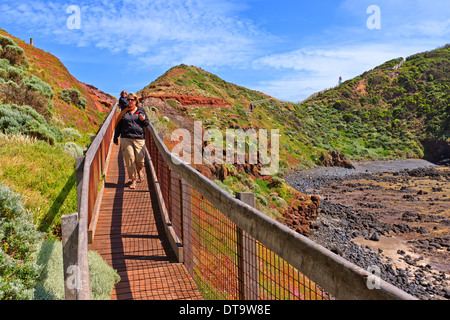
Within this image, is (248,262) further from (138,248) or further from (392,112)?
(392,112)

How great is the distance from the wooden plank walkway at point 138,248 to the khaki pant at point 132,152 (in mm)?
606

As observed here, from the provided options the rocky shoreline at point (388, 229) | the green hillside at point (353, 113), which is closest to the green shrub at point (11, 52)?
the green hillside at point (353, 113)

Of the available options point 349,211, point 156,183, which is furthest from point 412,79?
point 156,183

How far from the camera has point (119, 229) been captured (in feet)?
19.8

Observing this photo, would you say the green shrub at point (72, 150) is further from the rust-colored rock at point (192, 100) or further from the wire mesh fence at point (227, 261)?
the rust-colored rock at point (192, 100)

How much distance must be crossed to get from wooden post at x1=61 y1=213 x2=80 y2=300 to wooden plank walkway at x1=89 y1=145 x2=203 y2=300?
1.68 meters

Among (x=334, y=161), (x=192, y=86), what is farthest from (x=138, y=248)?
(x=334, y=161)

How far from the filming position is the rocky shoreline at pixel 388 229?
47.8ft

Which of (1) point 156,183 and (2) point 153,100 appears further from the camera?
(2) point 153,100

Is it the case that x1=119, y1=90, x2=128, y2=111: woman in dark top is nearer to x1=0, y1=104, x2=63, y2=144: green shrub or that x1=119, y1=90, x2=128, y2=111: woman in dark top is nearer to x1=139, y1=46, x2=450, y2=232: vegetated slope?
x1=0, y1=104, x2=63, y2=144: green shrub

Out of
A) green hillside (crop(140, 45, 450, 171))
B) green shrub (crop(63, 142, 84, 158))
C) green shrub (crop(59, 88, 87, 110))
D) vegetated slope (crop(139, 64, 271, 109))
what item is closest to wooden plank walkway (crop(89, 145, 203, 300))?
green shrub (crop(63, 142, 84, 158))

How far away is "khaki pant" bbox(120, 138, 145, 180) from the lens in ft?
26.2
